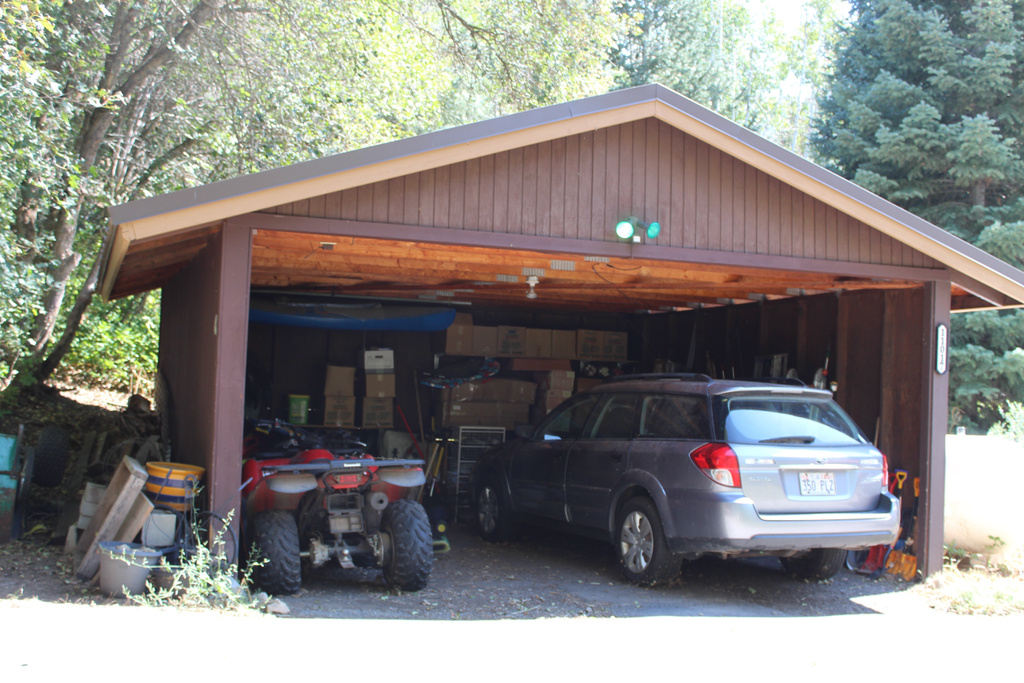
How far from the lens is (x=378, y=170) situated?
6.09m

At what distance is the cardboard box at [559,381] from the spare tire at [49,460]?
20.8 feet

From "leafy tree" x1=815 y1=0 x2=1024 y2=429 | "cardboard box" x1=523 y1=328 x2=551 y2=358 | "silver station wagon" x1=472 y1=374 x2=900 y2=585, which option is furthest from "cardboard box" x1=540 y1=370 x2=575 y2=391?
"leafy tree" x1=815 y1=0 x2=1024 y2=429

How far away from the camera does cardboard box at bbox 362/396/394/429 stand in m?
11.9

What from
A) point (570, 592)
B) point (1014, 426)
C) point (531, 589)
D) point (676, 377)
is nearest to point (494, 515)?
point (531, 589)

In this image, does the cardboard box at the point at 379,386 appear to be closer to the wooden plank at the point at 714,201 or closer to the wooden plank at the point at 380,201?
the wooden plank at the point at 380,201

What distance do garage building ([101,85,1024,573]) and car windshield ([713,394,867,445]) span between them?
4.55ft

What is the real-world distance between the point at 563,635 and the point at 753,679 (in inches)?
47.7

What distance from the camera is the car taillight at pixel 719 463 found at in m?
5.97

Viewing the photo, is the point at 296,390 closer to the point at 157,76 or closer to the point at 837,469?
the point at 157,76

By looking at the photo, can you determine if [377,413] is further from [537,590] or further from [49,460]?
[537,590]

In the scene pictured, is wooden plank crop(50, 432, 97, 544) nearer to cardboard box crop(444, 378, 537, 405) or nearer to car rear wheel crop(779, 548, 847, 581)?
cardboard box crop(444, 378, 537, 405)

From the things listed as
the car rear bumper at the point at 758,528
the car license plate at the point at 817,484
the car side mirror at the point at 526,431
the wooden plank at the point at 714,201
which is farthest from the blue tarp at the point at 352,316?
the car license plate at the point at 817,484

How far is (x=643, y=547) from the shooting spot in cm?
666

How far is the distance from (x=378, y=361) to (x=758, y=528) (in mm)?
7051
